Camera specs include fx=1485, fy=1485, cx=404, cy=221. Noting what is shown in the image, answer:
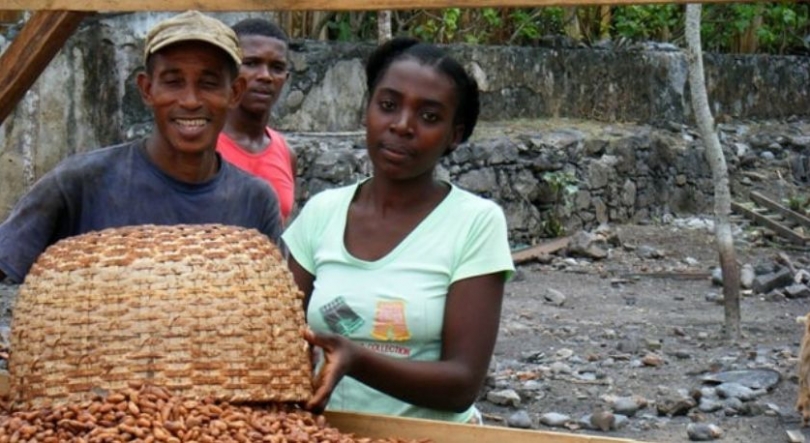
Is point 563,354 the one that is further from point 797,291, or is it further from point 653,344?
point 797,291

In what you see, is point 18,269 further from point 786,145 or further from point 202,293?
point 786,145

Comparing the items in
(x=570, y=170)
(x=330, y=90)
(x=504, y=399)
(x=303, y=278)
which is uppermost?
(x=303, y=278)

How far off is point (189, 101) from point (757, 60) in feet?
44.0

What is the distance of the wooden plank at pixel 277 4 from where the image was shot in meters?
2.50

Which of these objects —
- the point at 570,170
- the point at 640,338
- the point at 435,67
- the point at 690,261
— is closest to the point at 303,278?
the point at 435,67

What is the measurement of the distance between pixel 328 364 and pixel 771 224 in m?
10.8

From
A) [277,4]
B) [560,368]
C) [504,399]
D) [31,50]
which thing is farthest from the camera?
[560,368]

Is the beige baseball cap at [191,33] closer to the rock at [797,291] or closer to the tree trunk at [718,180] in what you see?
the tree trunk at [718,180]

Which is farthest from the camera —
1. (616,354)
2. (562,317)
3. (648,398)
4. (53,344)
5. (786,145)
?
(786,145)

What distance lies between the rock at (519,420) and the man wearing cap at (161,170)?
3.68 metres

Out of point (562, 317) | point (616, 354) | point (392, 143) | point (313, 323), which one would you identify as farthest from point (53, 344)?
point (562, 317)

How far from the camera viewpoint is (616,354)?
7.79 meters

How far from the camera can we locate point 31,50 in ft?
9.64

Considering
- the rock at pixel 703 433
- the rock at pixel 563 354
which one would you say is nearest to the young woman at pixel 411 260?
the rock at pixel 703 433
